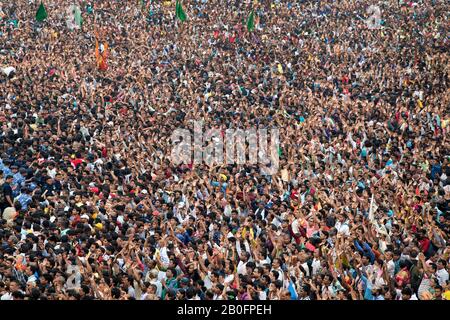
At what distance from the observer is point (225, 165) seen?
14.6 meters

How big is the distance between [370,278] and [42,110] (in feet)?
35.0

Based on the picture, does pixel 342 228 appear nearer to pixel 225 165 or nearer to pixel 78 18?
pixel 225 165

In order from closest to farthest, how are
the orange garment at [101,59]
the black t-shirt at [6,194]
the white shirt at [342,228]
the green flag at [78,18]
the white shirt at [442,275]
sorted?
the white shirt at [442,275], the white shirt at [342,228], the black t-shirt at [6,194], the orange garment at [101,59], the green flag at [78,18]

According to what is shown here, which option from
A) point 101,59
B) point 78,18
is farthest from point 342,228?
point 78,18

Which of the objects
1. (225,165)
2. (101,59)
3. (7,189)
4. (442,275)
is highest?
(101,59)

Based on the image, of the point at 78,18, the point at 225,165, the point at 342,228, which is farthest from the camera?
the point at 78,18

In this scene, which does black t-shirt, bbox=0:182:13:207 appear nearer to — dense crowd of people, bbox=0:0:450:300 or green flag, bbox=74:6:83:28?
dense crowd of people, bbox=0:0:450:300

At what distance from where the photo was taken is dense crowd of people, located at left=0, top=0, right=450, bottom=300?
9328mm

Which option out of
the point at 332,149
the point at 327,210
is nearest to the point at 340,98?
the point at 332,149

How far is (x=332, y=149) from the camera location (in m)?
15.0

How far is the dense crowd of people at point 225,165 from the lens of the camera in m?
9.33

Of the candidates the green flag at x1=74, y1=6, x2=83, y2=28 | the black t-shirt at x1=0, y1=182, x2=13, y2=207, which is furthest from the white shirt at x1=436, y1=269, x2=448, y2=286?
the green flag at x1=74, y1=6, x2=83, y2=28

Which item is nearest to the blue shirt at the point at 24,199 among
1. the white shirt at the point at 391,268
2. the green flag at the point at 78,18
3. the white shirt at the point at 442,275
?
the white shirt at the point at 391,268

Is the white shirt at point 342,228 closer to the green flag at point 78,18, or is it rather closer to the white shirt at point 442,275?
the white shirt at point 442,275
